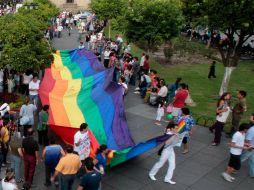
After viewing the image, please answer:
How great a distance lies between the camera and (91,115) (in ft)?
41.1

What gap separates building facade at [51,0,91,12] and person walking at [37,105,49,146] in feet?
→ 131

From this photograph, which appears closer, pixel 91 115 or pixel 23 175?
pixel 23 175

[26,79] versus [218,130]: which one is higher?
[26,79]

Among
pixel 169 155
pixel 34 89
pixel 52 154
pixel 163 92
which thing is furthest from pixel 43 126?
pixel 163 92

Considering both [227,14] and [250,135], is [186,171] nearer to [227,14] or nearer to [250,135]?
[250,135]

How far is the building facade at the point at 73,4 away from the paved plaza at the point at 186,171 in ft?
126

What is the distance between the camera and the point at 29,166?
9.97m

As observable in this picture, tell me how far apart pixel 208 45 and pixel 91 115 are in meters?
20.6

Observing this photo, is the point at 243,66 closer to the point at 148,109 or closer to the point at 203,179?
the point at 148,109

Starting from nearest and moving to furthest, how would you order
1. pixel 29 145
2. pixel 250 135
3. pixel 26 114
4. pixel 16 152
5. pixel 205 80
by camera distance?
1. pixel 29 145
2. pixel 16 152
3. pixel 250 135
4. pixel 26 114
5. pixel 205 80

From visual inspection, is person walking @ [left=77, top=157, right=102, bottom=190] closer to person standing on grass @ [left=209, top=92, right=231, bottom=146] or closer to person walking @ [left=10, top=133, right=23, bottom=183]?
person walking @ [left=10, top=133, right=23, bottom=183]

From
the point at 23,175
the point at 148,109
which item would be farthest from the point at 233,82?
the point at 23,175

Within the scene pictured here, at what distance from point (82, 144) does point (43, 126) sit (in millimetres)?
2153

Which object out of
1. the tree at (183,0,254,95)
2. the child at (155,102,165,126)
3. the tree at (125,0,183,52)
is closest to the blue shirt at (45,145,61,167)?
the child at (155,102,165,126)
